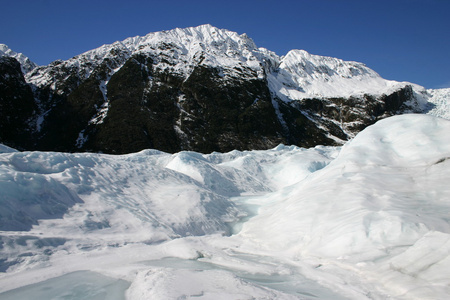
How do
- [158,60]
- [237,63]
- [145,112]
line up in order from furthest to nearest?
1. [237,63]
2. [158,60]
3. [145,112]

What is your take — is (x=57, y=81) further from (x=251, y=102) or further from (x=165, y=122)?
(x=251, y=102)

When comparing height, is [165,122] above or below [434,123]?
above

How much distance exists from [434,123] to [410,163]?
1.97 metres

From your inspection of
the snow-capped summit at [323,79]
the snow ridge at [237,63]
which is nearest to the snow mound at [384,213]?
the snow ridge at [237,63]

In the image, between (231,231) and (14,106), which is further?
(14,106)

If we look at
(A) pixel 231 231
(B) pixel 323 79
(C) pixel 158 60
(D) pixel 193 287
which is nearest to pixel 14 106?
(C) pixel 158 60

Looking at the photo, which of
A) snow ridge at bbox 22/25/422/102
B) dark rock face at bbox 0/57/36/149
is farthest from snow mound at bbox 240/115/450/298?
snow ridge at bbox 22/25/422/102

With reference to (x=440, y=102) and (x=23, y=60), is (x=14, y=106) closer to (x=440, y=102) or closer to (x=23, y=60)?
(x=23, y=60)

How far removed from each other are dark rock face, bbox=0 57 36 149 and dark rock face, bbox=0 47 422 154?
21cm

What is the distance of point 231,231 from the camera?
362 inches

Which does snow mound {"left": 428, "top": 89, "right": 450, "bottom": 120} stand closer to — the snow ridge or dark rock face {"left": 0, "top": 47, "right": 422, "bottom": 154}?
the snow ridge

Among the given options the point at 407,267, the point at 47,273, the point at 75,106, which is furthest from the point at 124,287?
the point at 75,106

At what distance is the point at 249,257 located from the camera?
6426 millimetres

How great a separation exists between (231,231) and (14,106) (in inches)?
3254
